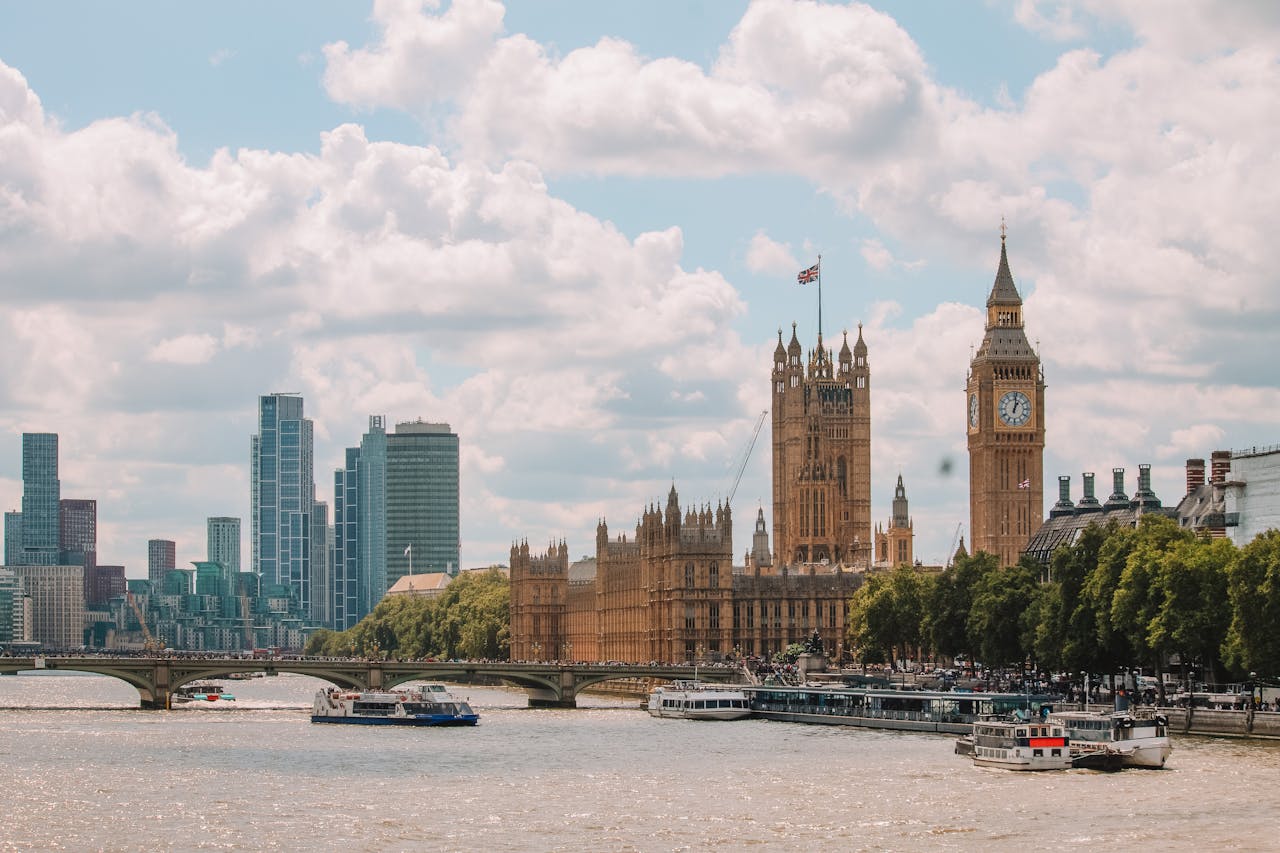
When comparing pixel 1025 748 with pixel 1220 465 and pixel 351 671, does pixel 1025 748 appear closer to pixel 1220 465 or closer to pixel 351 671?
pixel 1220 465

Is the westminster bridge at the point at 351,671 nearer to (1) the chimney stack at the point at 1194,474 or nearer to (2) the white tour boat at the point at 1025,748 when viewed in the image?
(1) the chimney stack at the point at 1194,474

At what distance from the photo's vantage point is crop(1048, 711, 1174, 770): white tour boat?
113062 millimetres

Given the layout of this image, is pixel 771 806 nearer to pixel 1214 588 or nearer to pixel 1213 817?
pixel 1213 817

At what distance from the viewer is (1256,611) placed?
132 metres

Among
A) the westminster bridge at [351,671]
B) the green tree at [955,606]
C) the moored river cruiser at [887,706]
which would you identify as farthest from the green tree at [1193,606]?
the westminster bridge at [351,671]

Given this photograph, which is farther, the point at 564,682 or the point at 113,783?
the point at 564,682

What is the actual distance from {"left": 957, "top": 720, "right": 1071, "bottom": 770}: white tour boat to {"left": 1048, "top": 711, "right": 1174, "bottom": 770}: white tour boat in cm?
63

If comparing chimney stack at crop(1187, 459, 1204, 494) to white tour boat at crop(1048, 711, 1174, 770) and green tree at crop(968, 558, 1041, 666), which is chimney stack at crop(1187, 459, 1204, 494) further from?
white tour boat at crop(1048, 711, 1174, 770)

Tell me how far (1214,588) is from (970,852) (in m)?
57.2

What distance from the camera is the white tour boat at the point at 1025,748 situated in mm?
114750

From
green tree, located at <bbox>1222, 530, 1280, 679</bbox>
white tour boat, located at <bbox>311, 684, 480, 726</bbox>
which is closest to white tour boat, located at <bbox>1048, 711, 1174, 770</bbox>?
green tree, located at <bbox>1222, 530, 1280, 679</bbox>

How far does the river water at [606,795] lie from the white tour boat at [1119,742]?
1077 millimetres

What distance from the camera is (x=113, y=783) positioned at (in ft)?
369

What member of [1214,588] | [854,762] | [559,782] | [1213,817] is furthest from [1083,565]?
[1213,817]
